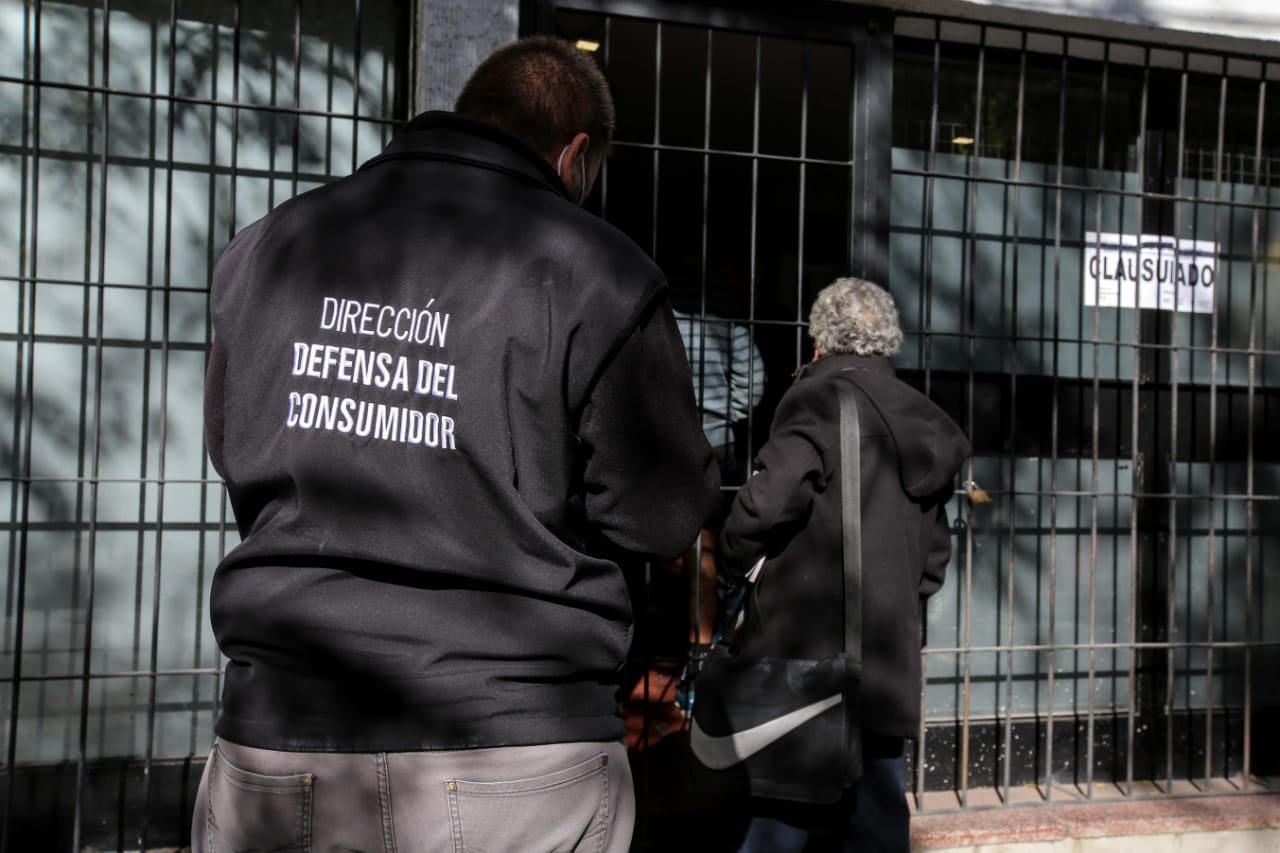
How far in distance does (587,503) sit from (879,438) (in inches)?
73.7

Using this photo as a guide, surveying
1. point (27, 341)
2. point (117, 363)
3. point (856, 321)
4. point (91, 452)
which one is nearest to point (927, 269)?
point (856, 321)

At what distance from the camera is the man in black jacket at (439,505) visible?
1502mm

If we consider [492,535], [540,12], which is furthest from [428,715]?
[540,12]

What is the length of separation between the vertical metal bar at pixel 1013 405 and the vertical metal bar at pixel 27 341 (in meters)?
3.42

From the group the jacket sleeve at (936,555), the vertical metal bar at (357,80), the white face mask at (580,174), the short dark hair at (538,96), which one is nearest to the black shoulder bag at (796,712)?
the jacket sleeve at (936,555)

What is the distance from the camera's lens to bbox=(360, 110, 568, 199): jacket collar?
1.70m

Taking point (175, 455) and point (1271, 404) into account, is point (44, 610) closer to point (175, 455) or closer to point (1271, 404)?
point (175, 455)

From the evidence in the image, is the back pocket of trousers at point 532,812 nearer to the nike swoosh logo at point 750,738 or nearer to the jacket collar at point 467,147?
the jacket collar at point 467,147

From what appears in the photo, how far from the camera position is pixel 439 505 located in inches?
60.0

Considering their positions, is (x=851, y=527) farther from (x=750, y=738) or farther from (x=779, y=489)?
(x=750, y=738)

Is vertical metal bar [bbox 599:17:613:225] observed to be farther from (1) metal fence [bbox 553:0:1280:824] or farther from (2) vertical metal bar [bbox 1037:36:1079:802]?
(2) vertical metal bar [bbox 1037:36:1079:802]

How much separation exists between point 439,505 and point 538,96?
2.35ft

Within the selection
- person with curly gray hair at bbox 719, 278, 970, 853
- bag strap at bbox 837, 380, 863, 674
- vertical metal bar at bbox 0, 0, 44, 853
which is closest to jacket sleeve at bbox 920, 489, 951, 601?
person with curly gray hair at bbox 719, 278, 970, 853

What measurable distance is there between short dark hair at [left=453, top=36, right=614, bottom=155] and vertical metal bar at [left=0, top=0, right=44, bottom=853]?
248cm
